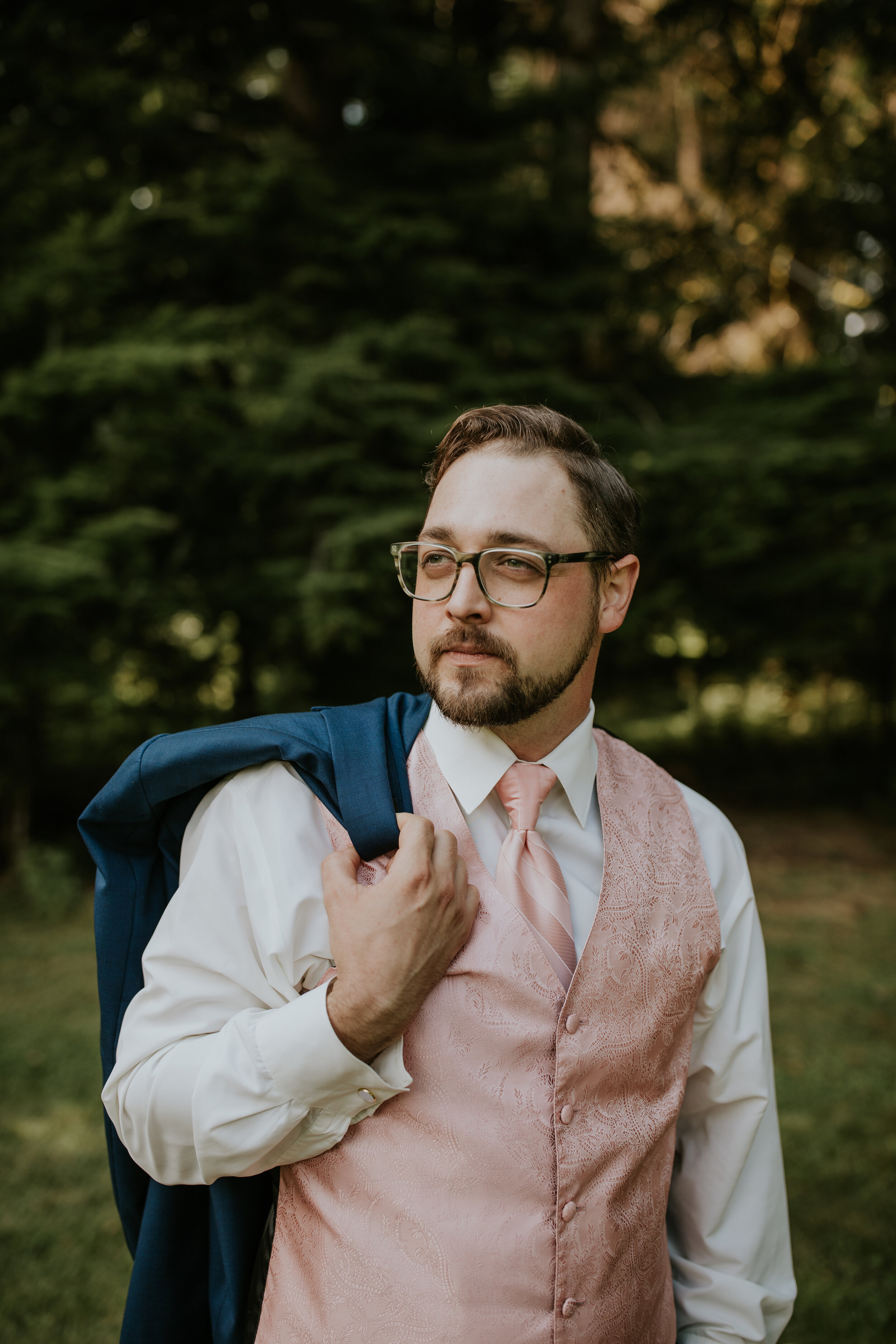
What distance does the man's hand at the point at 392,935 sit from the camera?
1.19 meters

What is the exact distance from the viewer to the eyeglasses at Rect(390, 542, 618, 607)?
1429 mm

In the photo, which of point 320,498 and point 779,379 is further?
point 779,379

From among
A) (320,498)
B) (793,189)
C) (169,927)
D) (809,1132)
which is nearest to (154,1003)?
(169,927)

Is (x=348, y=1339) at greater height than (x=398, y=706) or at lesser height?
lesser

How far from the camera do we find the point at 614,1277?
1.33 meters

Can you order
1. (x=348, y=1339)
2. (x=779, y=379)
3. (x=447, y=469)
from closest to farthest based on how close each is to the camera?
1. (x=348, y=1339)
2. (x=447, y=469)
3. (x=779, y=379)

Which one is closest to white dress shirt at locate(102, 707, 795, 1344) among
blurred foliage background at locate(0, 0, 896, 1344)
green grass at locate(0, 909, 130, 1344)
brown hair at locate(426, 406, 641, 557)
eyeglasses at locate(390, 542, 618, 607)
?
eyeglasses at locate(390, 542, 618, 607)

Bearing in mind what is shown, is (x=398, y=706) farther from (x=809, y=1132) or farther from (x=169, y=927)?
(x=809, y=1132)

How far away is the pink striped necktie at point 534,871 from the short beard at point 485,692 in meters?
0.12

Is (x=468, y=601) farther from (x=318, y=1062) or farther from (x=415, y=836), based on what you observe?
(x=318, y=1062)

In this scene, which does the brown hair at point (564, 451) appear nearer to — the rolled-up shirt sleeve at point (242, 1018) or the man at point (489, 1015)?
the man at point (489, 1015)

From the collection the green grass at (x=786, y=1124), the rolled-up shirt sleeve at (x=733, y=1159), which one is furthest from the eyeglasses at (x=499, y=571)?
the green grass at (x=786, y=1124)

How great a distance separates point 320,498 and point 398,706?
4685mm

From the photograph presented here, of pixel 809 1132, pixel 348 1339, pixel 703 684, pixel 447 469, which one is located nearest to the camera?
pixel 348 1339
